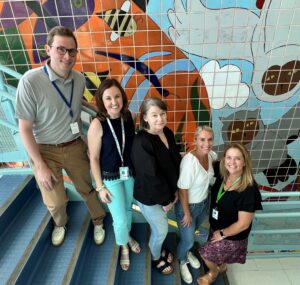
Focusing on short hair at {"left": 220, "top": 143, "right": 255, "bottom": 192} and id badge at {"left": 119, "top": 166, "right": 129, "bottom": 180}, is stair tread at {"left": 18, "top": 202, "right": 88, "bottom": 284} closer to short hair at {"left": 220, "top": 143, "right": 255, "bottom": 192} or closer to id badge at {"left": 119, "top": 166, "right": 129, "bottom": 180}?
id badge at {"left": 119, "top": 166, "right": 129, "bottom": 180}

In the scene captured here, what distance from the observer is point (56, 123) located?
70.6 inches

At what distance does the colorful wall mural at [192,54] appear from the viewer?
8.02ft

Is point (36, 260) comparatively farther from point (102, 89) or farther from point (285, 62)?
point (285, 62)

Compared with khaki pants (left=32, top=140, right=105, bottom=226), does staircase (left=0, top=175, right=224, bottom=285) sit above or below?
below

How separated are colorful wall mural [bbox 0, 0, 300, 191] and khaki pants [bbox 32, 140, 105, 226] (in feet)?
3.67

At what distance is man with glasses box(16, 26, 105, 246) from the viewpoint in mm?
1595

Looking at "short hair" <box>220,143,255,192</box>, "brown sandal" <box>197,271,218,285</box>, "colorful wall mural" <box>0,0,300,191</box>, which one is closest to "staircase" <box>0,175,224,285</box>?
"brown sandal" <box>197,271,218,285</box>

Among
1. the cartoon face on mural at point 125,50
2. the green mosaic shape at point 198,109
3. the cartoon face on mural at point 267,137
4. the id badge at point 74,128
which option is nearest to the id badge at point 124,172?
the id badge at point 74,128

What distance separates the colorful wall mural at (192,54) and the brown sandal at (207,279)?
4.96 ft

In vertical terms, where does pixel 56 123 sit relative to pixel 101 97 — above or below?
below

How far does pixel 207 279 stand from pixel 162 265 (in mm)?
421

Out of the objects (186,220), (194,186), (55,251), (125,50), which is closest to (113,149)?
(194,186)

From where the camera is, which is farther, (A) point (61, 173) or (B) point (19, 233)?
(B) point (19, 233)

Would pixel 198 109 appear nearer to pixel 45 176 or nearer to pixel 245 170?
pixel 245 170
